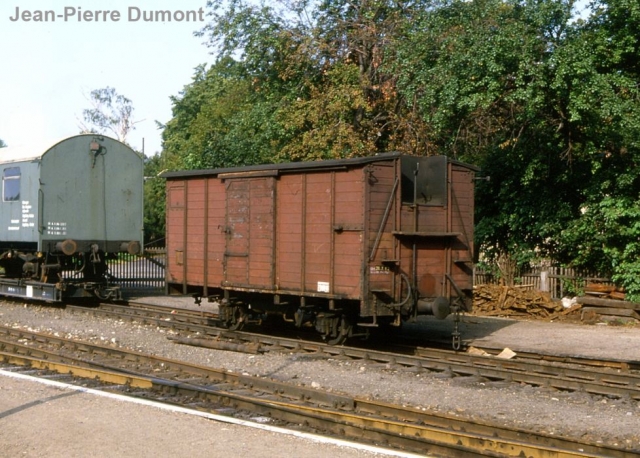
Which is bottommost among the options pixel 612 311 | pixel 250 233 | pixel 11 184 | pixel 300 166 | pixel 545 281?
pixel 612 311

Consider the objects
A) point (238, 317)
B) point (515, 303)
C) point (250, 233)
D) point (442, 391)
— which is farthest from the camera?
point (515, 303)

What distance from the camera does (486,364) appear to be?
1173cm

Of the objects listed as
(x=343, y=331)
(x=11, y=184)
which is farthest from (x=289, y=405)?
(x=11, y=184)

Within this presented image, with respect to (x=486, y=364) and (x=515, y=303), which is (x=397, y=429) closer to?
(x=486, y=364)

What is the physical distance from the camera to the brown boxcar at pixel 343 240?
12195mm

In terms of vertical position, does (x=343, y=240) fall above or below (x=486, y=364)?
above

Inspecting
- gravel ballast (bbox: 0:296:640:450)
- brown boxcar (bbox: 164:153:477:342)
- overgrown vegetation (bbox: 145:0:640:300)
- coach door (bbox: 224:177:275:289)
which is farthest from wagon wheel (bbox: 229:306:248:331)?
overgrown vegetation (bbox: 145:0:640:300)

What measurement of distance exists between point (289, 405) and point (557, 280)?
13.0 metres

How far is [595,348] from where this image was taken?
45.8 feet

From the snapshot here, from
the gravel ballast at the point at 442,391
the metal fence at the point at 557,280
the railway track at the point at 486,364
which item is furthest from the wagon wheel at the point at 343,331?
the metal fence at the point at 557,280

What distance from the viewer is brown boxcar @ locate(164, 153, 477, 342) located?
12195 millimetres

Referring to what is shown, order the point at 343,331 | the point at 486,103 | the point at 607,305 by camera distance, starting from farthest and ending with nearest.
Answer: the point at 607,305
the point at 486,103
the point at 343,331

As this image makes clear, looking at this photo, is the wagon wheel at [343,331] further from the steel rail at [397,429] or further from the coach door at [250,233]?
the steel rail at [397,429]

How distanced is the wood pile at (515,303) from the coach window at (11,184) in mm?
11878
